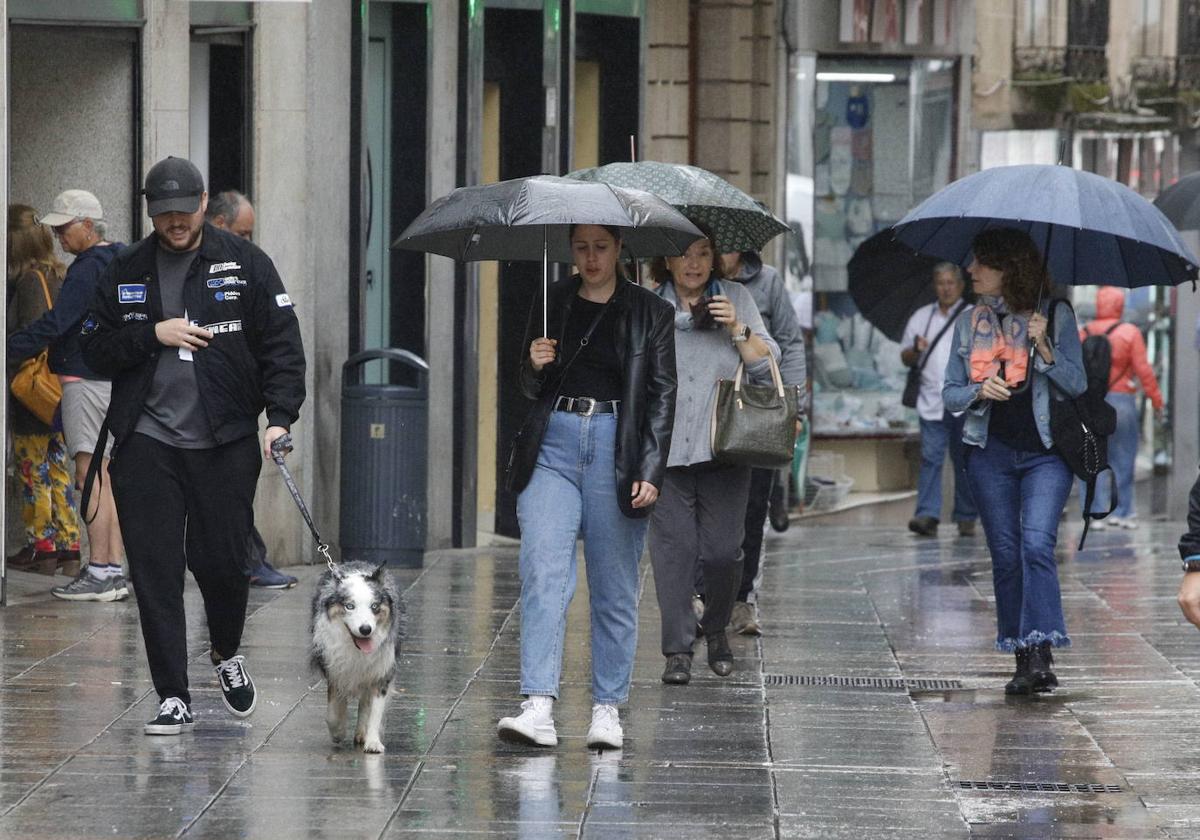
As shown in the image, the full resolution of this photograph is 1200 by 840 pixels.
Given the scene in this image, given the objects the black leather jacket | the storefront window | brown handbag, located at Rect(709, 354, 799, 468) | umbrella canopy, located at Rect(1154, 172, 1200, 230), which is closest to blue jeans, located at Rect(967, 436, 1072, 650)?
brown handbag, located at Rect(709, 354, 799, 468)

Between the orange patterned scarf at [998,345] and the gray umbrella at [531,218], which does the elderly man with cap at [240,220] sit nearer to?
the gray umbrella at [531,218]

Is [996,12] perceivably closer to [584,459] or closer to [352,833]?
[584,459]

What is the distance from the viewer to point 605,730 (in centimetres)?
739

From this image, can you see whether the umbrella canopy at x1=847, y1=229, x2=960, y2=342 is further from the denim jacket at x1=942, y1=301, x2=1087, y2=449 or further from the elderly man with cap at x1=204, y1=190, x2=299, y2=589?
the elderly man with cap at x1=204, y1=190, x2=299, y2=589

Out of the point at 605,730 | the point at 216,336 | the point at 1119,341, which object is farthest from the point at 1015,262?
the point at 1119,341

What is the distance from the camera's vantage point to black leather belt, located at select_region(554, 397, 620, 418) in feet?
24.2

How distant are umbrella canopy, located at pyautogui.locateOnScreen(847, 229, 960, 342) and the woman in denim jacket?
2294 millimetres

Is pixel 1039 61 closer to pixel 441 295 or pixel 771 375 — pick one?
pixel 441 295

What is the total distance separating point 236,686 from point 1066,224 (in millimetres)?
3382

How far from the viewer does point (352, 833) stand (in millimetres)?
6141

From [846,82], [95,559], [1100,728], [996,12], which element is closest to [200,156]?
[95,559]

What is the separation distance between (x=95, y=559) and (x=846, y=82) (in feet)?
33.8

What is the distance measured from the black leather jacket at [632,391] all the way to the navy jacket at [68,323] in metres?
3.62

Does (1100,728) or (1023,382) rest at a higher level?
(1023,382)
